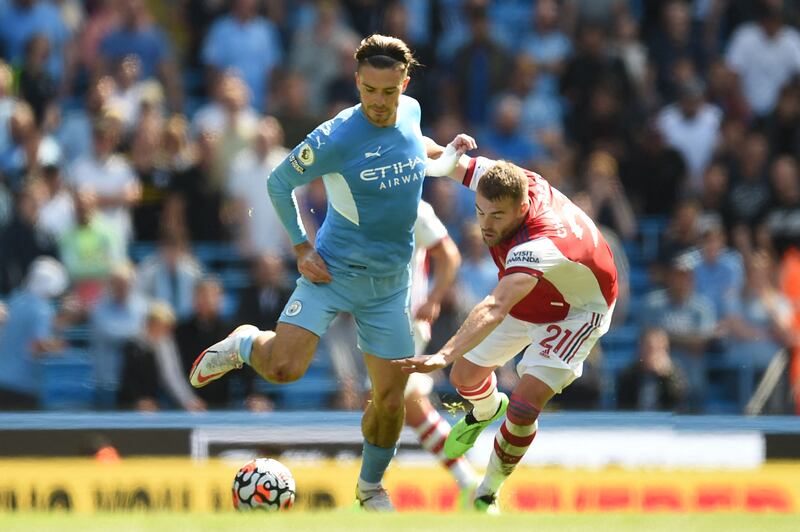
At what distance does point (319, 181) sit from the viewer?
50.5 feet

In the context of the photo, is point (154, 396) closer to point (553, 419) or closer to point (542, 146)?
point (553, 419)

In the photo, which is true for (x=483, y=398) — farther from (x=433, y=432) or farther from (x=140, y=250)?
(x=140, y=250)

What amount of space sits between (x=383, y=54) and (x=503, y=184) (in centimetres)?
108

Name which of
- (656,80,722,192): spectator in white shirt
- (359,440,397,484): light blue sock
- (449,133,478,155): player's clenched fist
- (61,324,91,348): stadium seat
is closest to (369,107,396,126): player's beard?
(449,133,478,155): player's clenched fist

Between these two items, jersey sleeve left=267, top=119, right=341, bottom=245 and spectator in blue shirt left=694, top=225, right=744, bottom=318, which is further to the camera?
spectator in blue shirt left=694, top=225, right=744, bottom=318

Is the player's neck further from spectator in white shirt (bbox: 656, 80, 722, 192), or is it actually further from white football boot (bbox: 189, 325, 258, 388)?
spectator in white shirt (bbox: 656, 80, 722, 192)

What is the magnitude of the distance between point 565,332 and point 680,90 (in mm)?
7752

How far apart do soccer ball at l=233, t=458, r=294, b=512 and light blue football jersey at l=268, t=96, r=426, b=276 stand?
4.66 feet

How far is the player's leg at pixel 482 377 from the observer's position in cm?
1087

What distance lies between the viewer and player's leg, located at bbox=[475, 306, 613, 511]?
415 inches

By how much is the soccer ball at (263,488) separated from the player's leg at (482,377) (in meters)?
1.16

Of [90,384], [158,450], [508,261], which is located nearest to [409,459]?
[158,450]

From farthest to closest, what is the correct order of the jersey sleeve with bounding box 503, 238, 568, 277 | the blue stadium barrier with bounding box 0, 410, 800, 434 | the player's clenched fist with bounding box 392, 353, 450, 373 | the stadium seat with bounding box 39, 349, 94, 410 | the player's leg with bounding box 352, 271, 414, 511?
the stadium seat with bounding box 39, 349, 94, 410 < the blue stadium barrier with bounding box 0, 410, 800, 434 < the player's leg with bounding box 352, 271, 414, 511 < the jersey sleeve with bounding box 503, 238, 568, 277 < the player's clenched fist with bounding box 392, 353, 450, 373

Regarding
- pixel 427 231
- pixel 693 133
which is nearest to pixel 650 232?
pixel 693 133
